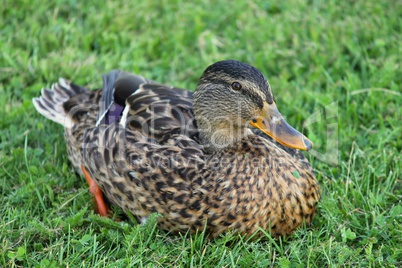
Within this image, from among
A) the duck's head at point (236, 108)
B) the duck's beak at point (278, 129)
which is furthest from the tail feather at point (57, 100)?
the duck's beak at point (278, 129)

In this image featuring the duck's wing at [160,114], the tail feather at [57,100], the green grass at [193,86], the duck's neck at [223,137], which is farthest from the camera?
the tail feather at [57,100]

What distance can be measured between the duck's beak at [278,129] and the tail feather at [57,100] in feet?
5.20

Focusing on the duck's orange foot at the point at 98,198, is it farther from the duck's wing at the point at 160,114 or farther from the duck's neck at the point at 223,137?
the duck's neck at the point at 223,137

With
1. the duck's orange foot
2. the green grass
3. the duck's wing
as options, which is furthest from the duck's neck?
the duck's orange foot

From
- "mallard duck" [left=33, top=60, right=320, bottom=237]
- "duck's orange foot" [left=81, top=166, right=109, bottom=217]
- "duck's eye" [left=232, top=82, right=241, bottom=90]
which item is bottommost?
"duck's orange foot" [left=81, top=166, right=109, bottom=217]

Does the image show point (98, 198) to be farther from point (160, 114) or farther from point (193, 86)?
point (193, 86)

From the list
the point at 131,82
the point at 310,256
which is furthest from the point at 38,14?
the point at 310,256

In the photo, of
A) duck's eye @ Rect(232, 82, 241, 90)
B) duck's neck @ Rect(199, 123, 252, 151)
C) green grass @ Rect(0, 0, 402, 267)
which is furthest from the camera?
duck's neck @ Rect(199, 123, 252, 151)

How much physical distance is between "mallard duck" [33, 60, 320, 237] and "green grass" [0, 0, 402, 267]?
0.42 feet

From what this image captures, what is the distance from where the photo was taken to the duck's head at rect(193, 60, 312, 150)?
3.62 m

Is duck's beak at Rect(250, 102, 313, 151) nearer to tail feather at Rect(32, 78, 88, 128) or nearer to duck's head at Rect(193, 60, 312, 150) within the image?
duck's head at Rect(193, 60, 312, 150)

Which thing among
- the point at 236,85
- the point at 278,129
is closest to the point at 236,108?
the point at 236,85

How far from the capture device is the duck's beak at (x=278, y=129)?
3.60 meters

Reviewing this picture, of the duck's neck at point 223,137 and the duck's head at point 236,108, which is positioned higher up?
the duck's head at point 236,108
